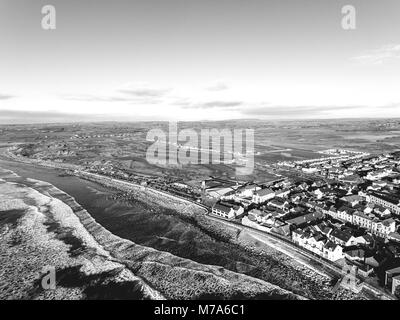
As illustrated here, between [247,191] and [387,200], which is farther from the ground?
[247,191]

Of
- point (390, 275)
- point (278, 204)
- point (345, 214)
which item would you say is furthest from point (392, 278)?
point (278, 204)

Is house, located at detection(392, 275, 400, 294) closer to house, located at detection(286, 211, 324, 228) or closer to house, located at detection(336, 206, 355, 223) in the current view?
house, located at detection(286, 211, 324, 228)

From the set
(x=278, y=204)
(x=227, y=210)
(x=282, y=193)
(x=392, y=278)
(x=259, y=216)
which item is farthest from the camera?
(x=282, y=193)

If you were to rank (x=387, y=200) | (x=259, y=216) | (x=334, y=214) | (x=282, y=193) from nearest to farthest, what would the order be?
(x=259, y=216) → (x=334, y=214) → (x=387, y=200) → (x=282, y=193)

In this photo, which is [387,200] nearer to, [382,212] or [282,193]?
[382,212]

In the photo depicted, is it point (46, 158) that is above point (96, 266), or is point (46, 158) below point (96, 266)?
above

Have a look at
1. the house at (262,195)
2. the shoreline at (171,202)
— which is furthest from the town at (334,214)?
the shoreline at (171,202)

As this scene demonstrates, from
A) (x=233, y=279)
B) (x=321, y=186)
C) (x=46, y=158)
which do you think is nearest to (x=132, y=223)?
(x=233, y=279)
